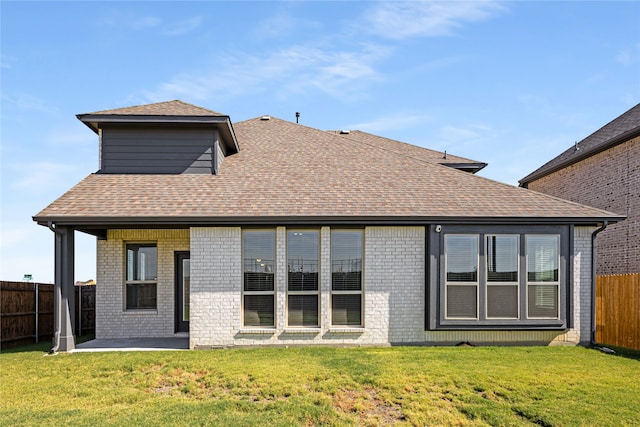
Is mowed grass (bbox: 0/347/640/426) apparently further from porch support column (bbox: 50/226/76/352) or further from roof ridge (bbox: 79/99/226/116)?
roof ridge (bbox: 79/99/226/116)

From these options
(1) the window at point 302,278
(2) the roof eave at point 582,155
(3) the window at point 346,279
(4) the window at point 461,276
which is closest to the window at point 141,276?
(1) the window at point 302,278

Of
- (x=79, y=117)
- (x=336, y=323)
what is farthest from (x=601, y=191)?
(x=79, y=117)

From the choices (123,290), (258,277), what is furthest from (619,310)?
(123,290)

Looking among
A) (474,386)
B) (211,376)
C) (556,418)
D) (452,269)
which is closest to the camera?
(556,418)

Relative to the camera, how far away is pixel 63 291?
36.1ft

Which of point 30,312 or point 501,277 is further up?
point 501,277

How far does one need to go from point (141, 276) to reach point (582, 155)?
15534mm

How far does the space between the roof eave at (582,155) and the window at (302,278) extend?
11091 mm

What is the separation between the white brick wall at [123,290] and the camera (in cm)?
1283

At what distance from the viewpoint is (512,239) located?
1138 centimetres

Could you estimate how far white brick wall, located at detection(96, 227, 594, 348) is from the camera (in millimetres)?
11141

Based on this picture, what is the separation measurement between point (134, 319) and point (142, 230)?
222 centimetres

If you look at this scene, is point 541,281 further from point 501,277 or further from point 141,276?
point 141,276

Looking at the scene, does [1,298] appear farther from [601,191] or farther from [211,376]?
[601,191]
